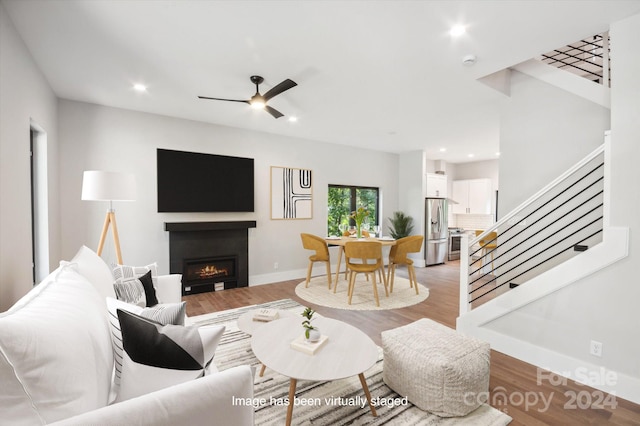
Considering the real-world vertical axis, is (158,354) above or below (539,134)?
below

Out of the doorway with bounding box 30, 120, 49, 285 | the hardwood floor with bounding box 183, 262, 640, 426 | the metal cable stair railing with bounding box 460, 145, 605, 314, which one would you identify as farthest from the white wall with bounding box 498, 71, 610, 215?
the doorway with bounding box 30, 120, 49, 285

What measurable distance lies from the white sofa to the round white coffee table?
0.60m

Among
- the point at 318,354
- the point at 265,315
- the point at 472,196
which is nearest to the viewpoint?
the point at 318,354

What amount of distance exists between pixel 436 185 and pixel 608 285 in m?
5.28

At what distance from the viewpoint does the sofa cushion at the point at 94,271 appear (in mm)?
1777

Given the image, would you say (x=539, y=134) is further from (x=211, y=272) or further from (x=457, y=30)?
(x=211, y=272)

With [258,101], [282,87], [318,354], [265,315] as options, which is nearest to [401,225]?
[258,101]

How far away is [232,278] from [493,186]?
22.5ft

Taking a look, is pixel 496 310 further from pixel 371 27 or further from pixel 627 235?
pixel 371 27

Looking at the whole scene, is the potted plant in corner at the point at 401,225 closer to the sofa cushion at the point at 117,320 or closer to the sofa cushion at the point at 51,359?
the sofa cushion at the point at 117,320

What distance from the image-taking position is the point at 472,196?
7992 millimetres

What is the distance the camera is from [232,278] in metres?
4.88

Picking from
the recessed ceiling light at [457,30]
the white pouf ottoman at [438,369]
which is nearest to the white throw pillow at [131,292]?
the white pouf ottoman at [438,369]

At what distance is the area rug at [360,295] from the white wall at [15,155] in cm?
303
